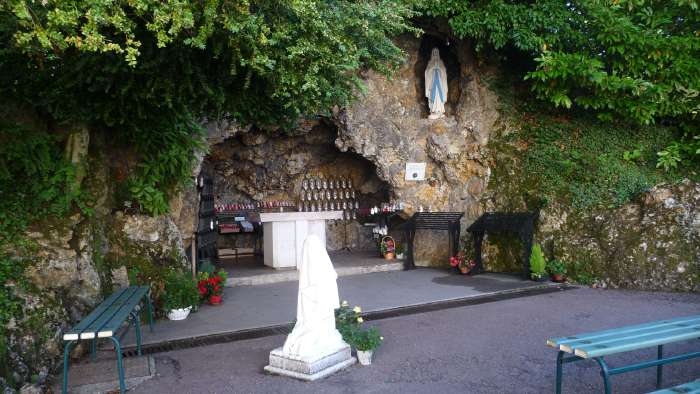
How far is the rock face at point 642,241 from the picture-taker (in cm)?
932

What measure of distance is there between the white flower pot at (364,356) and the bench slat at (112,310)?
238 cm

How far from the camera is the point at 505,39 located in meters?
11.7

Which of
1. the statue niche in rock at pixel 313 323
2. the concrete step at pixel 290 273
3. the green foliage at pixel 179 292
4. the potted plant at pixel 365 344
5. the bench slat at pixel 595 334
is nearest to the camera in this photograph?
the bench slat at pixel 595 334

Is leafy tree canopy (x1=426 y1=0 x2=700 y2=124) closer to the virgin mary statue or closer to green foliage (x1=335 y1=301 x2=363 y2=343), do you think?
green foliage (x1=335 y1=301 x2=363 y2=343)

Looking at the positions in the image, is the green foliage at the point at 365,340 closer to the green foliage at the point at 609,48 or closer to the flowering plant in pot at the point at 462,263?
the flowering plant in pot at the point at 462,263

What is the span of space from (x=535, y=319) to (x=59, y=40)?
22.0ft

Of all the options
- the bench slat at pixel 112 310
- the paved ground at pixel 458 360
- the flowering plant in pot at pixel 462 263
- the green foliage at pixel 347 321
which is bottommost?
the paved ground at pixel 458 360

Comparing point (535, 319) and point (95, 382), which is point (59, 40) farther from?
point (535, 319)

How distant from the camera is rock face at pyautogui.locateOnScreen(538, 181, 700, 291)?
9320 mm

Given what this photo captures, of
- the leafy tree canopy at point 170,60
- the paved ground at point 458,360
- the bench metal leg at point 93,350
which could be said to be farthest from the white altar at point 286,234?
the bench metal leg at point 93,350

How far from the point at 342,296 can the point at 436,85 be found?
6.64 m

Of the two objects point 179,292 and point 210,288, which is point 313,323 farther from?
point 210,288

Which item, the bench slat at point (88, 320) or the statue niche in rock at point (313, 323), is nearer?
the bench slat at point (88, 320)

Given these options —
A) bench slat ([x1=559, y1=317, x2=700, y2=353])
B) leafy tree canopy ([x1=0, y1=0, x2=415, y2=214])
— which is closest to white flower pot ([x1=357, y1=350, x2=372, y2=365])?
bench slat ([x1=559, y1=317, x2=700, y2=353])
